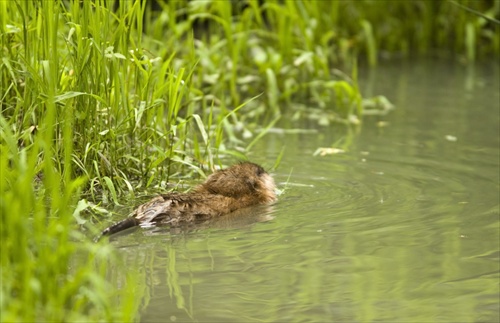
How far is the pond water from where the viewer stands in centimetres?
380

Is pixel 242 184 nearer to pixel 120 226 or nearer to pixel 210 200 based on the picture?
pixel 210 200

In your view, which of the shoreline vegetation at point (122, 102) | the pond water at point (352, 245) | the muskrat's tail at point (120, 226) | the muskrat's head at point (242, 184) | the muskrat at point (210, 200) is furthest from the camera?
the muskrat's head at point (242, 184)

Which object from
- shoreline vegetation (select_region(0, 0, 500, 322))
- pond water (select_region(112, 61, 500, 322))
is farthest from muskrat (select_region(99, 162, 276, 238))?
shoreline vegetation (select_region(0, 0, 500, 322))

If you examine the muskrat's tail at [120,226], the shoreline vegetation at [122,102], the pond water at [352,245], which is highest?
the shoreline vegetation at [122,102]

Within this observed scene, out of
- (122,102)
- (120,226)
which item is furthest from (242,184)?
(120,226)

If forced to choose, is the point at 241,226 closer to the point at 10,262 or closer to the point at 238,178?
the point at 238,178

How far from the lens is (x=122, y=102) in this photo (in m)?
5.27

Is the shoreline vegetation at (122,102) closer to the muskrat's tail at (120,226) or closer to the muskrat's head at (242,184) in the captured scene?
the muskrat's tail at (120,226)

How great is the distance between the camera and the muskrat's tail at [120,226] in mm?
4508

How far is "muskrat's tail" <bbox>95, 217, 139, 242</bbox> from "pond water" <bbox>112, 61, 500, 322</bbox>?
6 cm

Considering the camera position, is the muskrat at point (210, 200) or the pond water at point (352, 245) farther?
the muskrat at point (210, 200)

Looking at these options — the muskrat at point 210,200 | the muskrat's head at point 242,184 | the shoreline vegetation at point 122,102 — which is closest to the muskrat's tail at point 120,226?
the muskrat at point 210,200

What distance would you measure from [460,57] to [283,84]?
10.7ft

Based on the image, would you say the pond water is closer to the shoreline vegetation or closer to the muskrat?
the muskrat
